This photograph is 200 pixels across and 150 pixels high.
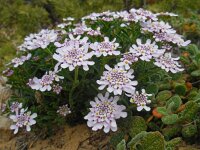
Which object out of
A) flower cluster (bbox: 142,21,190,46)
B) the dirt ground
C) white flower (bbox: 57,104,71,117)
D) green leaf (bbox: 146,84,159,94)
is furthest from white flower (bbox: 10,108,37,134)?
flower cluster (bbox: 142,21,190,46)

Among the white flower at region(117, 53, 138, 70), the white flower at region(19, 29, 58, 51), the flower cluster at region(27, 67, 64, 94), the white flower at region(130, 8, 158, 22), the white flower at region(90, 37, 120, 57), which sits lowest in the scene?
the flower cluster at region(27, 67, 64, 94)

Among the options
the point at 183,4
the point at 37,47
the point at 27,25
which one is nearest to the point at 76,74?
the point at 37,47

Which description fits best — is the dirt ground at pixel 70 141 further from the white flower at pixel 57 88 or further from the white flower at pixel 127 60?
the white flower at pixel 127 60

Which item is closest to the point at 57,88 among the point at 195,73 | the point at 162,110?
the point at 162,110

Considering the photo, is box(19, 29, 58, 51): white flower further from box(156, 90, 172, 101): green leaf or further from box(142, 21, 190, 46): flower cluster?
box(156, 90, 172, 101): green leaf

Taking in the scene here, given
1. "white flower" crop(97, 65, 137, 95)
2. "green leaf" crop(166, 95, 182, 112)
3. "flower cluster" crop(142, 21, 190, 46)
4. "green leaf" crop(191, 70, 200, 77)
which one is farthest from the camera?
"green leaf" crop(191, 70, 200, 77)

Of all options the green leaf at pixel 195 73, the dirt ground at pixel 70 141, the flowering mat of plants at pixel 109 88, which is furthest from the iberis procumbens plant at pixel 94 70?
the green leaf at pixel 195 73

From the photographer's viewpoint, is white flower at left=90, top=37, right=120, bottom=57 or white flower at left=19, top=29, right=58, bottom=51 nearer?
white flower at left=90, top=37, right=120, bottom=57

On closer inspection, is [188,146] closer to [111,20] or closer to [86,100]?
[86,100]
